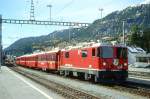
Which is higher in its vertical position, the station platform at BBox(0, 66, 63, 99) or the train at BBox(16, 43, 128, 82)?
the train at BBox(16, 43, 128, 82)

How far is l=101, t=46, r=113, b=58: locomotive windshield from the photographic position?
1146 inches

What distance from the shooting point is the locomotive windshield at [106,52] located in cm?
2911

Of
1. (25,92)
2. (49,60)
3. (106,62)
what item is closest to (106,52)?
(106,62)

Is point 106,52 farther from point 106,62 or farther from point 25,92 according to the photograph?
point 25,92

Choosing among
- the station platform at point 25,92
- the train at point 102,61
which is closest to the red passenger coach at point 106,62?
the train at point 102,61

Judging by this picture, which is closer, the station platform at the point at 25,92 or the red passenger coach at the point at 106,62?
the station platform at the point at 25,92

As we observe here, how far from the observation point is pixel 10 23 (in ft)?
237

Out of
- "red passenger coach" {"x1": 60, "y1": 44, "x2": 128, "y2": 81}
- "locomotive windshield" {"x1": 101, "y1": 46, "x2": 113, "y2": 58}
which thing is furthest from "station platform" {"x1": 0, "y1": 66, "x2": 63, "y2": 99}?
"locomotive windshield" {"x1": 101, "y1": 46, "x2": 113, "y2": 58}

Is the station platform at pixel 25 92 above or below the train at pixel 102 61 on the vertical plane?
below

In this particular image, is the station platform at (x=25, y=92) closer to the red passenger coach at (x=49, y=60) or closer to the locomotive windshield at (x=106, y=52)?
the locomotive windshield at (x=106, y=52)

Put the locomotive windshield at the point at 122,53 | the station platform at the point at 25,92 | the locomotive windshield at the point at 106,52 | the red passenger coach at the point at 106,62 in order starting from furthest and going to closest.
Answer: the locomotive windshield at the point at 122,53 → the locomotive windshield at the point at 106,52 → the red passenger coach at the point at 106,62 → the station platform at the point at 25,92

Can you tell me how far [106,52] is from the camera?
1155 inches

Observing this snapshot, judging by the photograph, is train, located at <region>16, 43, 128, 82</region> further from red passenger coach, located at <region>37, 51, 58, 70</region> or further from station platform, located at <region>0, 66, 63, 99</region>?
red passenger coach, located at <region>37, 51, 58, 70</region>

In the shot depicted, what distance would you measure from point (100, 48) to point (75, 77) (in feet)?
35.1
